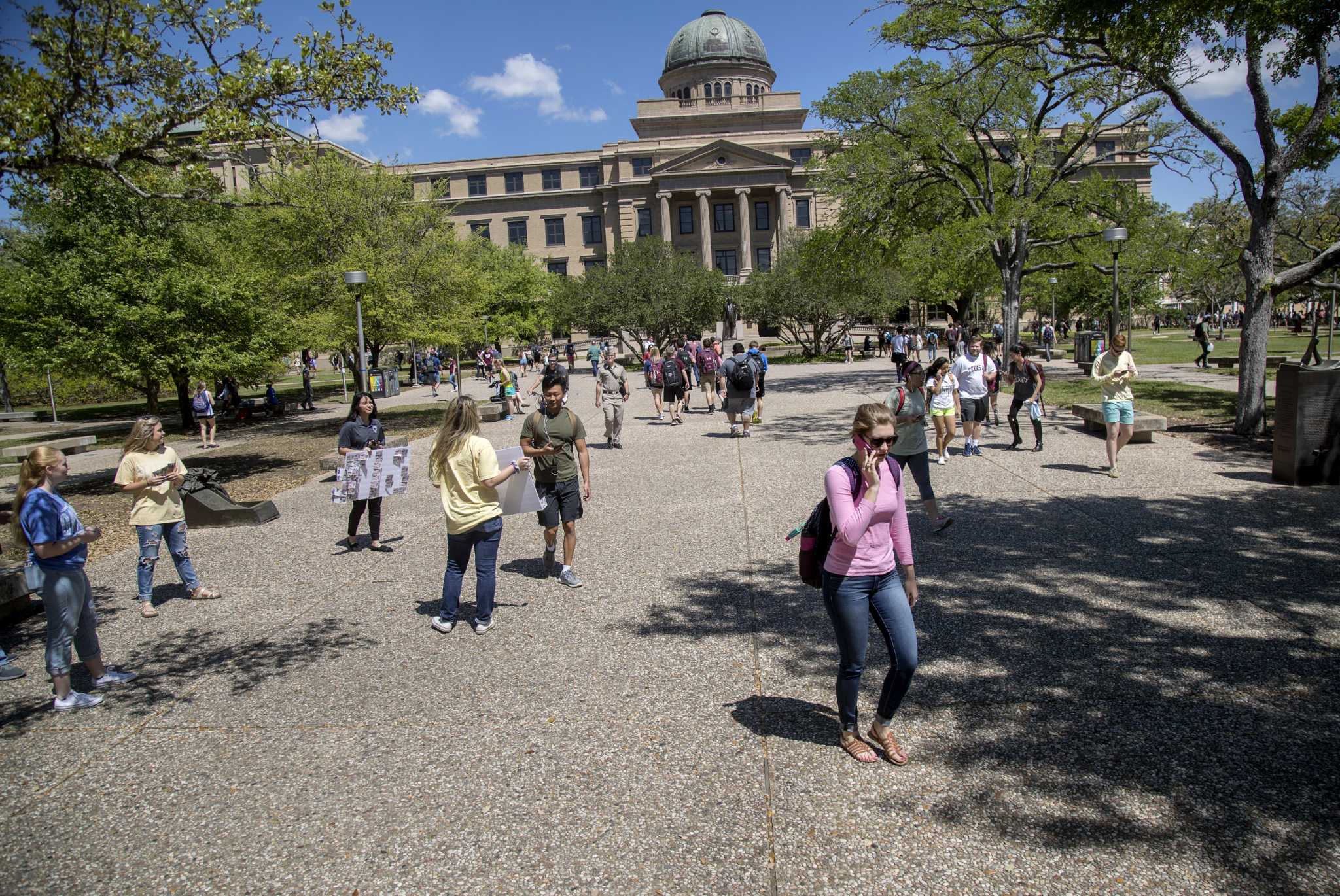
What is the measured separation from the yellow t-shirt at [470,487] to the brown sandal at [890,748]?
10.3 ft

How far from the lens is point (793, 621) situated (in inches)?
246

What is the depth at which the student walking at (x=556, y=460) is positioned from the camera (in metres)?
7.20

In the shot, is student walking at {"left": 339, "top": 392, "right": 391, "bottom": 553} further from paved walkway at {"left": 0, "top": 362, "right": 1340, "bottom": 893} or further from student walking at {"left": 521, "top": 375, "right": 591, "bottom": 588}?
student walking at {"left": 521, "top": 375, "right": 591, "bottom": 588}

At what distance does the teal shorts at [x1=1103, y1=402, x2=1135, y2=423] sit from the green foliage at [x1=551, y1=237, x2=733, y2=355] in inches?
1290

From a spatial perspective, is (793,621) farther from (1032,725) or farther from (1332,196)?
(1332,196)

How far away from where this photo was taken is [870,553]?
13.0 ft

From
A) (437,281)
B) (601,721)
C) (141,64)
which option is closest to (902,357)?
(437,281)

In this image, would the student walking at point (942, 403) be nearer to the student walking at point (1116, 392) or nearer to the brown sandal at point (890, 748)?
the student walking at point (1116, 392)

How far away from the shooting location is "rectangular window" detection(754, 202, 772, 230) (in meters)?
77.6

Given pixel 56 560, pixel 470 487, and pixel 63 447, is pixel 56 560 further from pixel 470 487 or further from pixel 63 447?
pixel 63 447

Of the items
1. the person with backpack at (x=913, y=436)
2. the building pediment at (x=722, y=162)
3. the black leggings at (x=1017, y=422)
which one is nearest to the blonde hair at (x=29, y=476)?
the person with backpack at (x=913, y=436)

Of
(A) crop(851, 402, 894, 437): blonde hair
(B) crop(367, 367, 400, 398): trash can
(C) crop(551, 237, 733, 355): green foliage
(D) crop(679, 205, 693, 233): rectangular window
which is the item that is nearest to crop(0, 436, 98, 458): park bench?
(B) crop(367, 367, 400, 398): trash can

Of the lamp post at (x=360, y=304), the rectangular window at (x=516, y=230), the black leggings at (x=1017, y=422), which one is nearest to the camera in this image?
the black leggings at (x=1017, y=422)

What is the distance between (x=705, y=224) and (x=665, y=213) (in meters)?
3.76
